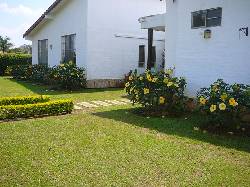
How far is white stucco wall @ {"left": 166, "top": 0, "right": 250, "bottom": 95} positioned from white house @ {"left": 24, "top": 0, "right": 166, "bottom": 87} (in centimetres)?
588

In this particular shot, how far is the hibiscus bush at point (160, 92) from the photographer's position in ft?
32.4

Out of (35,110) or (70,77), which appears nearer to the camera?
(35,110)

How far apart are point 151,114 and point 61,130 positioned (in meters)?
3.02

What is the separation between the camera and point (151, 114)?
9.95m

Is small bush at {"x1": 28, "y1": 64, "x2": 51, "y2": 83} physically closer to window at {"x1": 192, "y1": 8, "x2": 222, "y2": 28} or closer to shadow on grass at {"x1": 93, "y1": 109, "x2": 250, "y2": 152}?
shadow on grass at {"x1": 93, "y1": 109, "x2": 250, "y2": 152}

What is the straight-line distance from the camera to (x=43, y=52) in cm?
2383

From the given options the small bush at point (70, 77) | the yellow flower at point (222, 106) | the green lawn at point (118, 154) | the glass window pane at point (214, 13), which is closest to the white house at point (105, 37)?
the small bush at point (70, 77)

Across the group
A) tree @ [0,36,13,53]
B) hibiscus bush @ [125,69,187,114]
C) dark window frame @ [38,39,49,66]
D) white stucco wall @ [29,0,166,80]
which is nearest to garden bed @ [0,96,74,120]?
hibiscus bush @ [125,69,187,114]

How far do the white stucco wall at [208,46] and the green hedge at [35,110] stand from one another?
4.09 metres

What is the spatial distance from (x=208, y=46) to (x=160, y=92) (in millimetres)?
2122

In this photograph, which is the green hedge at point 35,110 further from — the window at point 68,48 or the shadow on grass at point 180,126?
the window at point 68,48

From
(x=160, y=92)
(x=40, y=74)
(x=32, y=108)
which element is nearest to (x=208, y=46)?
(x=160, y=92)

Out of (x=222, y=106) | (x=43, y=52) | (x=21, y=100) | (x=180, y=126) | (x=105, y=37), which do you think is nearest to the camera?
(x=222, y=106)

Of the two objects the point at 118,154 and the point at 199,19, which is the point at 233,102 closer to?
the point at 118,154
